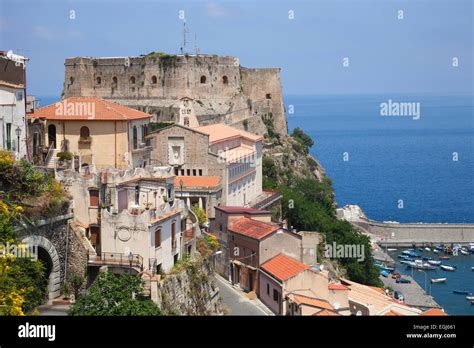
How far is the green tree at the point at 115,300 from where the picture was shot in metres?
20.5

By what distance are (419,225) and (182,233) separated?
5869cm

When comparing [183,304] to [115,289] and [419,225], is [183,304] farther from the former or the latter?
[419,225]

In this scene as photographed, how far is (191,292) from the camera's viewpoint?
26.5 m

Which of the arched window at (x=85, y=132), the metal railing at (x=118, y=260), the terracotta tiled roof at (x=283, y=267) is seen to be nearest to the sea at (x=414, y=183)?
the terracotta tiled roof at (x=283, y=267)

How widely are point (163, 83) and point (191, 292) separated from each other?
39999mm

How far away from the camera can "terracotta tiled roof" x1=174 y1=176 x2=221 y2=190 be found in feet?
141

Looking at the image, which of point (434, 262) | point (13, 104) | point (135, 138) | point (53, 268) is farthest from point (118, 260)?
point (434, 262)

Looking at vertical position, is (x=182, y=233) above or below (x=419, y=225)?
above

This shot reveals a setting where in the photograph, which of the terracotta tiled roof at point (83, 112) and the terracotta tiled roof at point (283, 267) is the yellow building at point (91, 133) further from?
the terracotta tiled roof at point (283, 267)

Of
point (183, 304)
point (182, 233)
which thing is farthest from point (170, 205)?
point (183, 304)

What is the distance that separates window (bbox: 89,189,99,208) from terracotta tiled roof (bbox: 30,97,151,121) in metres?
7.94

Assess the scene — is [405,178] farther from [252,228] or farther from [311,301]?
[311,301]

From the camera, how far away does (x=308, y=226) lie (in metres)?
55.8
